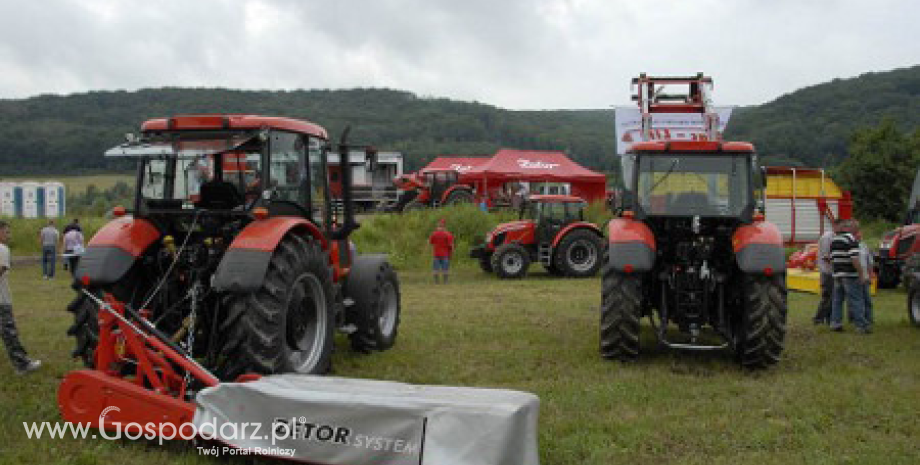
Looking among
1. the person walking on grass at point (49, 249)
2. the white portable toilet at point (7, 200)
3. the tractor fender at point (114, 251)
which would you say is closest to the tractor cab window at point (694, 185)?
the tractor fender at point (114, 251)

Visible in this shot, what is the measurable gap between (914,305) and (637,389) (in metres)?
5.56

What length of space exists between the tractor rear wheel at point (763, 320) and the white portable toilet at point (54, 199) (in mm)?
34993

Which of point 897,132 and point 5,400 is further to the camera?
point 897,132

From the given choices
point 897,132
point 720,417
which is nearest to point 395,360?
point 720,417

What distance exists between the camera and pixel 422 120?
78.7m

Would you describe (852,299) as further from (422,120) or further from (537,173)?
(422,120)

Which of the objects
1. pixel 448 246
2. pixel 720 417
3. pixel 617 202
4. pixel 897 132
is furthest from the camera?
pixel 897 132

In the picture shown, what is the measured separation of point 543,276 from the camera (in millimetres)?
17828

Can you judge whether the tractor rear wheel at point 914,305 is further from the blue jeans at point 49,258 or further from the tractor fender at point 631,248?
the blue jeans at point 49,258

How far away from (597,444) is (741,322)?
301 centimetres

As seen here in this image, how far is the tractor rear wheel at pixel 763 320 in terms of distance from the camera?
691 cm

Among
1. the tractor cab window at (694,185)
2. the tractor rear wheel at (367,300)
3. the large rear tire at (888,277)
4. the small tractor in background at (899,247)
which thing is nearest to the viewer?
the tractor rear wheel at (367,300)

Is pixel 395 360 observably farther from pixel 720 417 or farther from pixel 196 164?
pixel 720 417

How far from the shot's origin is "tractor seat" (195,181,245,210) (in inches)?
242
